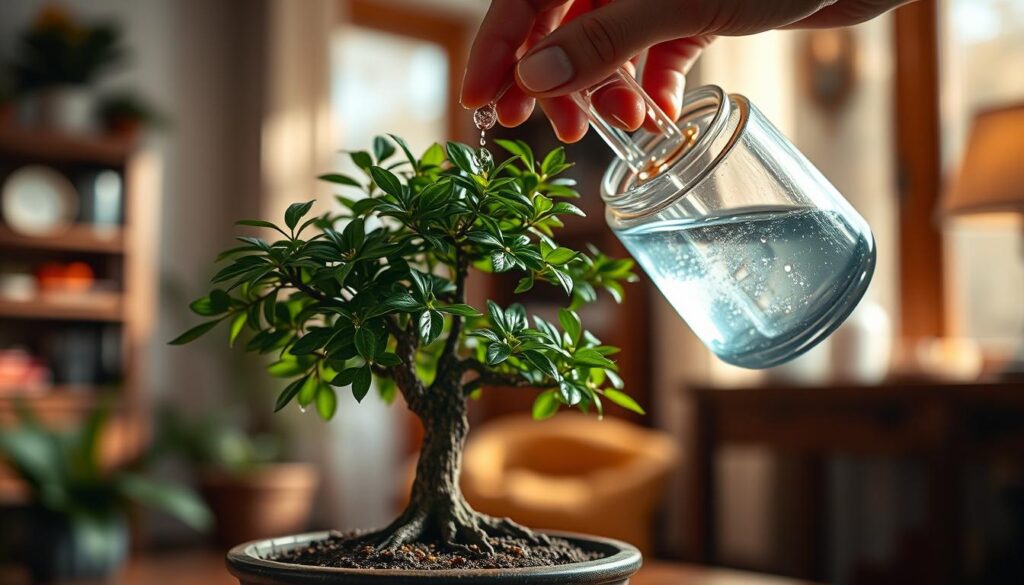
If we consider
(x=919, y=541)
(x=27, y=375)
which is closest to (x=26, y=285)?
(x=27, y=375)

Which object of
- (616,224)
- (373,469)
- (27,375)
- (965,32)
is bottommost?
(373,469)

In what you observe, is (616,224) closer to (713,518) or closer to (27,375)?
(713,518)

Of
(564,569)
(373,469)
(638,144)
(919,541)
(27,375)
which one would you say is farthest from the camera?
(373,469)

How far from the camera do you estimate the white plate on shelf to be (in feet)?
15.2

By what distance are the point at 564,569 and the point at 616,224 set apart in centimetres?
21

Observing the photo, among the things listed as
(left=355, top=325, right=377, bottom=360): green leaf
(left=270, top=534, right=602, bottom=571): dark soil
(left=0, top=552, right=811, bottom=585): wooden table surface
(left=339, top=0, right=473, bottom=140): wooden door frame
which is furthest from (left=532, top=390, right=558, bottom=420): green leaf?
(left=339, top=0, right=473, bottom=140): wooden door frame

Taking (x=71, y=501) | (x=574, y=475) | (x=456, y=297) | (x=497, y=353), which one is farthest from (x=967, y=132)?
(x=71, y=501)

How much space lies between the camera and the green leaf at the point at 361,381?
1.76ft

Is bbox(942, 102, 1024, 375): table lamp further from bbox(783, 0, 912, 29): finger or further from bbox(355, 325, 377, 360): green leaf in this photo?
bbox(355, 325, 377, 360): green leaf

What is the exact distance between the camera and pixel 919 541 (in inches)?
130

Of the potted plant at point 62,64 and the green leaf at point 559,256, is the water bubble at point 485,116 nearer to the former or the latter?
the green leaf at point 559,256

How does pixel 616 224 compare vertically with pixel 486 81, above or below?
below

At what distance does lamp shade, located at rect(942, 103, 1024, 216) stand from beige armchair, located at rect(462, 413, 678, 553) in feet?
4.55

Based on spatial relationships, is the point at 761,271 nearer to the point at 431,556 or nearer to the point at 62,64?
the point at 431,556
